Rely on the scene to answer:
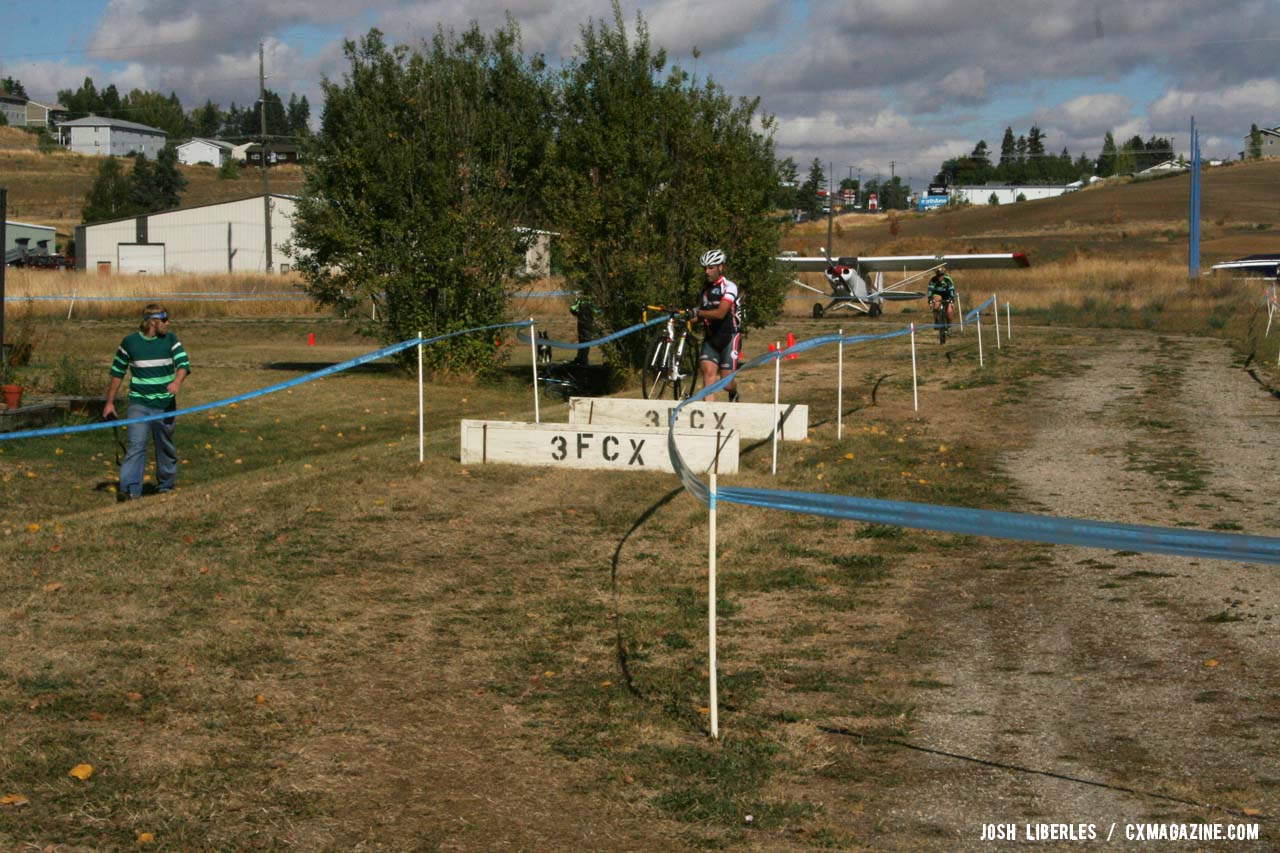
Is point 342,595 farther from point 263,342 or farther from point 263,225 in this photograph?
point 263,225

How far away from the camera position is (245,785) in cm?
549

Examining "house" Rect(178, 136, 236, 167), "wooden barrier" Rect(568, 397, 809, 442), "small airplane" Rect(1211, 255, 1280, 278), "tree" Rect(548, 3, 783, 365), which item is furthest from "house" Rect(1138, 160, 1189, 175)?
"wooden barrier" Rect(568, 397, 809, 442)

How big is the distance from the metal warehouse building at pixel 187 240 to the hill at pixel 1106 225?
33.6 m

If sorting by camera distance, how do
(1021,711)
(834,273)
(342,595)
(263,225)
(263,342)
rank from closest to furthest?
(1021,711) → (342,595) → (263,342) → (834,273) → (263,225)

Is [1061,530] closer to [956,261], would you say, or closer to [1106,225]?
[956,261]

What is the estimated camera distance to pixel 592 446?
1321 centimetres

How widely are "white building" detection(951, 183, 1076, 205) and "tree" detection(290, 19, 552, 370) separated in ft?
538

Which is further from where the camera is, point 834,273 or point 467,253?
point 834,273

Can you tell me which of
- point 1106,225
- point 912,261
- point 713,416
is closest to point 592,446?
point 713,416

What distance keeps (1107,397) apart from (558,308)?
31.1 metres

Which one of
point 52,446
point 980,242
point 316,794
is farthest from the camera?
point 980,242

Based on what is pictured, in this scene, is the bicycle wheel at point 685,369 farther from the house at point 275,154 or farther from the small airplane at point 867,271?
the house at point 275,154

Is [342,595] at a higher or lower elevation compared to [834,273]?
lower

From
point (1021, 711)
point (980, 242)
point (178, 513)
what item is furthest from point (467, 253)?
point (980, 242)
